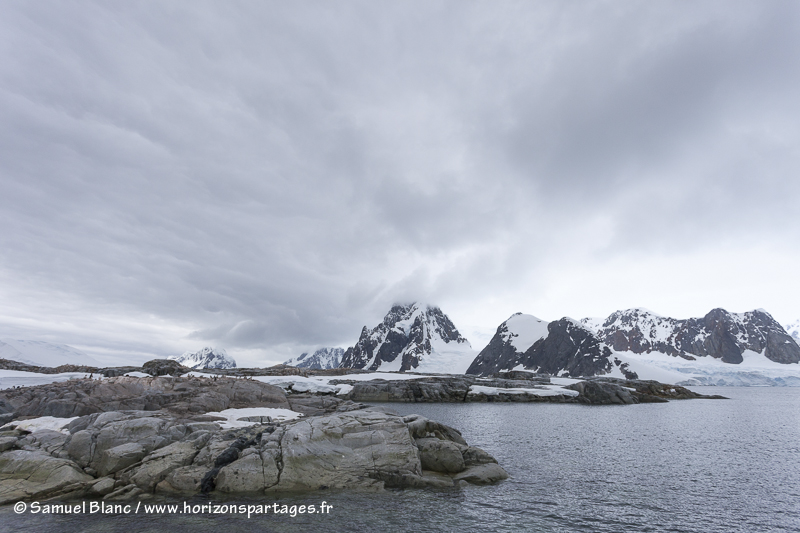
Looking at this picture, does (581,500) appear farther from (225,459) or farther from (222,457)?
(222,457)

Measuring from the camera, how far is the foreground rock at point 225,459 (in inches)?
977

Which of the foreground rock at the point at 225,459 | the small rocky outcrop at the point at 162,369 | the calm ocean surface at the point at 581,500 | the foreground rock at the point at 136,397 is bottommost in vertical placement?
the calm ocean surface at the point at 581,500

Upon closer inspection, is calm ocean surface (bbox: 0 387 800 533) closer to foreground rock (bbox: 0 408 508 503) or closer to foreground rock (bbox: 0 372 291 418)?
foreground rock (bbox: 0 408 508 503)

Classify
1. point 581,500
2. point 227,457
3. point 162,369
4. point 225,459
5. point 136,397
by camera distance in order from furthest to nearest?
point 162,369, point 136,397, point 227,457, point 225,459, point 581,500

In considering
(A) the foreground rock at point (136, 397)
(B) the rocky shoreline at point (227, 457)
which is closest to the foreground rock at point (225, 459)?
(B) the rocky shoreline at point (227, 457)

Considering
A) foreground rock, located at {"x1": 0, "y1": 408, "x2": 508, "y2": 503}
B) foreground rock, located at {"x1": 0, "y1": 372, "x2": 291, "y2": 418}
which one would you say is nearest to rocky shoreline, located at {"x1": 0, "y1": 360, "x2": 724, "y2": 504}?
foreground rock, located at {"x1": 0, "y1": 408, "x2": 508, "y2": 503}

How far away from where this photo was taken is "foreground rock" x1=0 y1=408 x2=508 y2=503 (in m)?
24.8

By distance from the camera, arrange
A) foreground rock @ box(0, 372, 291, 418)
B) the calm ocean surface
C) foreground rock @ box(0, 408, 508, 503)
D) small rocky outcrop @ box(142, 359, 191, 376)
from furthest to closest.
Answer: small rocky outcrop @ box(142, 359, 191, 376), foreground rock @ box(0, 372, 291, 418), foreground rock @ box(0, 408, 508, 503), the calm ocean surface

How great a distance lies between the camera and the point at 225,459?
26312mm

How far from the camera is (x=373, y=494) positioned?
24469mm

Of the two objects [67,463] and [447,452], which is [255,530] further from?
[67,463]

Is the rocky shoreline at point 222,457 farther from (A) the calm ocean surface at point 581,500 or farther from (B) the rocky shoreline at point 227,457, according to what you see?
(A) the calm ocean surface at point 581,500

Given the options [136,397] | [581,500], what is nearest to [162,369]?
[136,397]

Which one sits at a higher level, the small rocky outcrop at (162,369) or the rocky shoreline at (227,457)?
the small rocky outcrop at (162,369)
